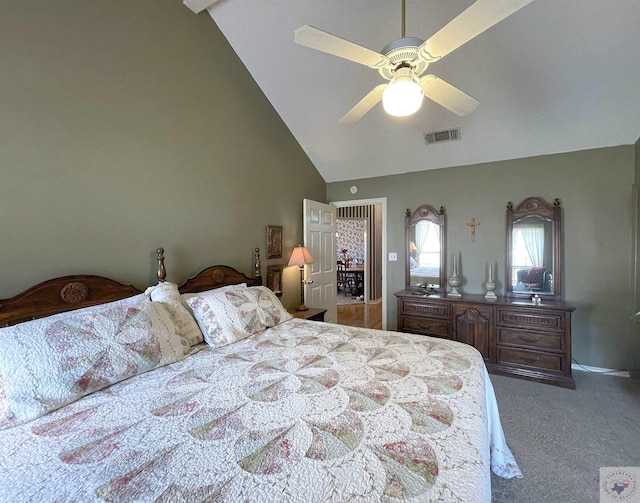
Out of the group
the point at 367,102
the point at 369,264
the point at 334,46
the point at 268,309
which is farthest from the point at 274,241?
the point at 369,264

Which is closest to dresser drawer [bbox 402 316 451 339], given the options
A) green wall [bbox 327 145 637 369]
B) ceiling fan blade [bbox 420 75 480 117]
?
green wall [bbox 327 145 637 369]

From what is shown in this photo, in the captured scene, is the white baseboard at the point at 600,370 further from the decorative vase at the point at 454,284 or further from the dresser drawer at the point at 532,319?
the decorative vase at the point at 454,284

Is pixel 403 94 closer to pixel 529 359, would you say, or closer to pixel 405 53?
pixel 405 53

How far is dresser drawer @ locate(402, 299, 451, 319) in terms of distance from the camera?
341 centimetres

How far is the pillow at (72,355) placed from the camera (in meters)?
1.11

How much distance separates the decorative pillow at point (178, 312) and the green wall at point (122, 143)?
296 mm

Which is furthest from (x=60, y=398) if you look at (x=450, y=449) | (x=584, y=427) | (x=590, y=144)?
(x=590, y=144)

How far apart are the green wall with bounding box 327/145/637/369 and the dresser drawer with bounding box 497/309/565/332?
20.6 inches

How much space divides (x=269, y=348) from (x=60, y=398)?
96 centimetres

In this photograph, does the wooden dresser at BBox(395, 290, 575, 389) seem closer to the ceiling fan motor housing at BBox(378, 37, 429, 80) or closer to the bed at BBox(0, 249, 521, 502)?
the bed at BBox(0, 249, 521, 502)

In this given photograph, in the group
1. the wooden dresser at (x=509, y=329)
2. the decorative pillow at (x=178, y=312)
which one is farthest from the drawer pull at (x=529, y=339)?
the decorative pillow at (x=178, y=312)

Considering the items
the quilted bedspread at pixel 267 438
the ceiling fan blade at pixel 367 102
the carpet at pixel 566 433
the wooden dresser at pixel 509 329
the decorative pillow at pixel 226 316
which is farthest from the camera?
the wooden dresser at pixel 509 329

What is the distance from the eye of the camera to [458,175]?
3.76 metres

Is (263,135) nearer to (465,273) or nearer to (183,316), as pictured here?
(183,316)
